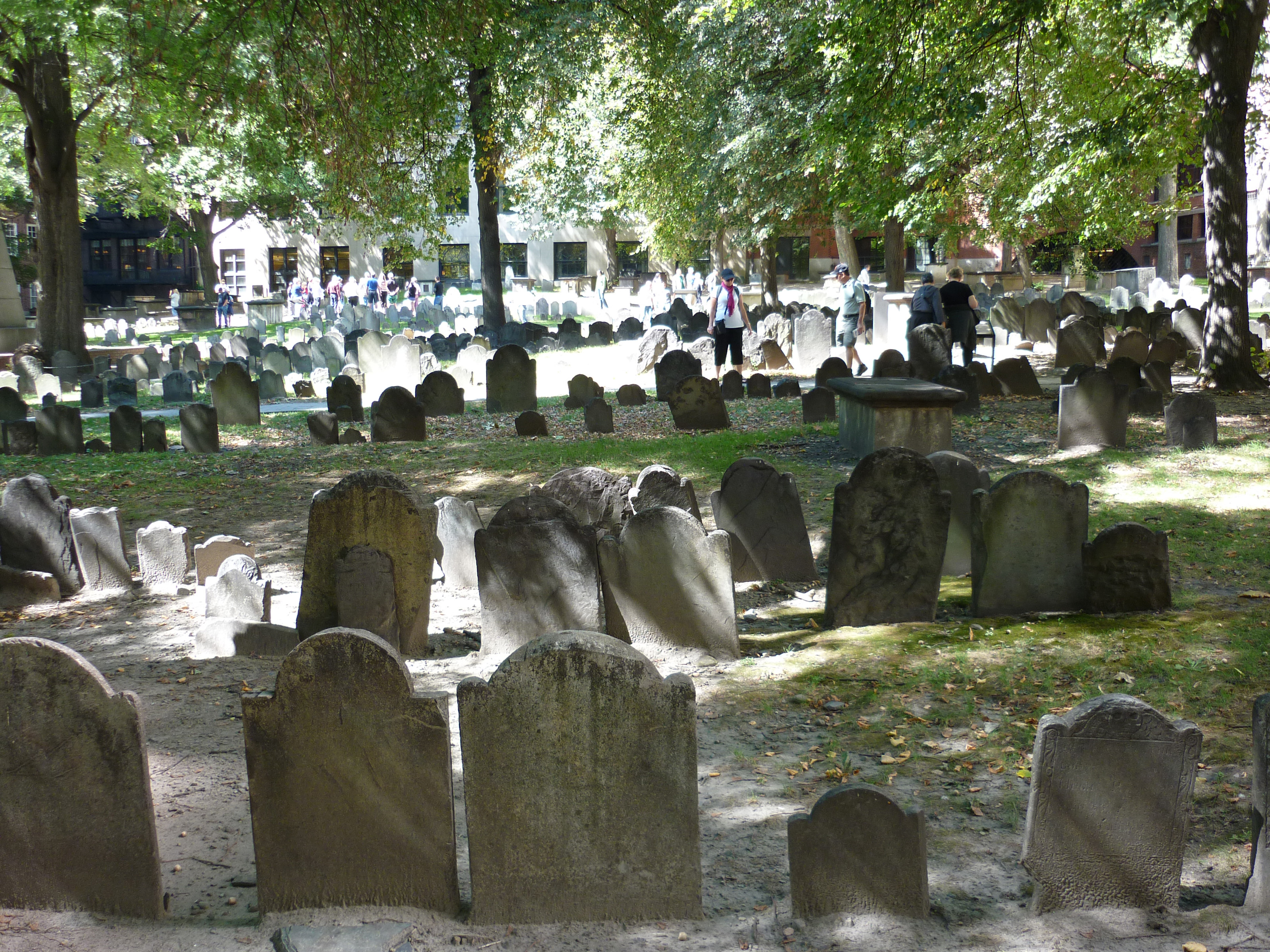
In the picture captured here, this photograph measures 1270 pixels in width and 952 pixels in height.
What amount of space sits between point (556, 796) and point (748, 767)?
1.32 metres

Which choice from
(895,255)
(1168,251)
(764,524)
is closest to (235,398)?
(764,524)

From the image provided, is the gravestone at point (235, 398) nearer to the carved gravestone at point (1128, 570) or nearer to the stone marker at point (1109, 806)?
the carved gravestone at point (1128, 570)

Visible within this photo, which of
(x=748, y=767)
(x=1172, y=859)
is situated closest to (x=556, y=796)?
(x=748, y=767)

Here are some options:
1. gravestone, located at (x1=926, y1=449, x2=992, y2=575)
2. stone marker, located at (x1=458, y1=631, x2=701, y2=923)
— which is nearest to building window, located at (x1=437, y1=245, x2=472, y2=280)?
gravestone, located at (x1=926, y1=449, x2=992, y2=575)

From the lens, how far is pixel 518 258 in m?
58.0

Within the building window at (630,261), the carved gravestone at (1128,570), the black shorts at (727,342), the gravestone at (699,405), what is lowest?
the carved gravestone at (1128,570)

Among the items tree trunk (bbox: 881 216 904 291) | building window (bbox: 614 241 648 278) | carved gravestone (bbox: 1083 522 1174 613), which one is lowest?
carved gravestone (bbox: 1083 522 1174 613)

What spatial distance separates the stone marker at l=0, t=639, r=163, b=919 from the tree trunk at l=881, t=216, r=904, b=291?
76.1 ft

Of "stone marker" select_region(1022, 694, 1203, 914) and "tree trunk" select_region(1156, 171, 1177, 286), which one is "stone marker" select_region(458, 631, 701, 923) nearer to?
"stone marker" select_region(1022, 694, 1203, 914)

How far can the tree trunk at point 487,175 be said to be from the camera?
16938mm

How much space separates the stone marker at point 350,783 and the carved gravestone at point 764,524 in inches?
162

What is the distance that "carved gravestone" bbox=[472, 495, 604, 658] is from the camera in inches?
219

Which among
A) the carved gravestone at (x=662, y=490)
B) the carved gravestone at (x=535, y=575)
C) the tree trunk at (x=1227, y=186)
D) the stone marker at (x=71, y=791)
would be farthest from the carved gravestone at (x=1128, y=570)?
the tree trunk at (x=1227, y=186)

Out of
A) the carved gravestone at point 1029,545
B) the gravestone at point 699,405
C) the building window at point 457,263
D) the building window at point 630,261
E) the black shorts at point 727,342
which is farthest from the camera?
the building window at point 457,263
